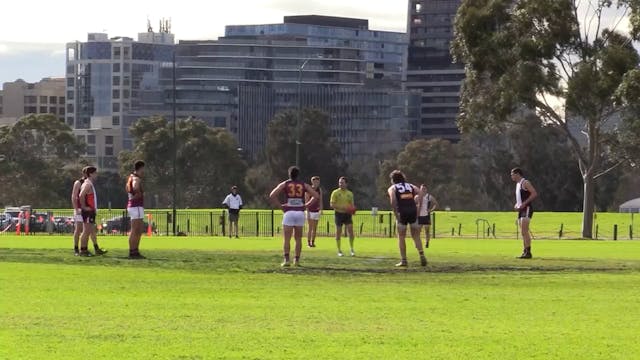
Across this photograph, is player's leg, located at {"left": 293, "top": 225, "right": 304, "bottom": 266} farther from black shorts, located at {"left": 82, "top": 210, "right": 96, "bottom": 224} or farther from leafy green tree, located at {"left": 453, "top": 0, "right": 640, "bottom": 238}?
leafy green tree, located at {"left": 453, "top": 0, "right": 640, "bottom": 238}

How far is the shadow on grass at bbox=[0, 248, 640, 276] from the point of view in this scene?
22656mm

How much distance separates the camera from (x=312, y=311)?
14758 mm

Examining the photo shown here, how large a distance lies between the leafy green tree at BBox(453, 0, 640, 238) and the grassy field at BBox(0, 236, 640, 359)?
36601mm

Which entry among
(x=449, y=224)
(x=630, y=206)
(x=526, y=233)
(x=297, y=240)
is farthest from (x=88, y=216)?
(x=630, y=206)

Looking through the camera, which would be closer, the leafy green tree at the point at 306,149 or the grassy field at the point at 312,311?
the grassy field at the point at 312,311

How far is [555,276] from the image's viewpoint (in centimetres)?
2162

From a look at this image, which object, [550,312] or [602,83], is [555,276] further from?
[602,83]

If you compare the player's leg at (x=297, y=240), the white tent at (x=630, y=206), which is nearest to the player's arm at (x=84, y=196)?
the player's leg at (x=297, y=240)

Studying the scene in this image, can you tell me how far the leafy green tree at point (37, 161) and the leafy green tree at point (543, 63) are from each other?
54.4 m

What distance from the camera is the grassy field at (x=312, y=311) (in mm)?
11430

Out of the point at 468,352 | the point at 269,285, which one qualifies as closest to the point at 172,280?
the point at 269,285

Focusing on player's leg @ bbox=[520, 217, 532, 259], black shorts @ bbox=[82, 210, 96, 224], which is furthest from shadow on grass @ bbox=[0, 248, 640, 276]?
black shorts @ bbox=[82, 210, 96, 224]

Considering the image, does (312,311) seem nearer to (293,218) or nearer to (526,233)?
(293,218)

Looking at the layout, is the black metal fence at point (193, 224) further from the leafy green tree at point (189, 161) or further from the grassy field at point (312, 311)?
the leafy green tree at point (189, 161)
